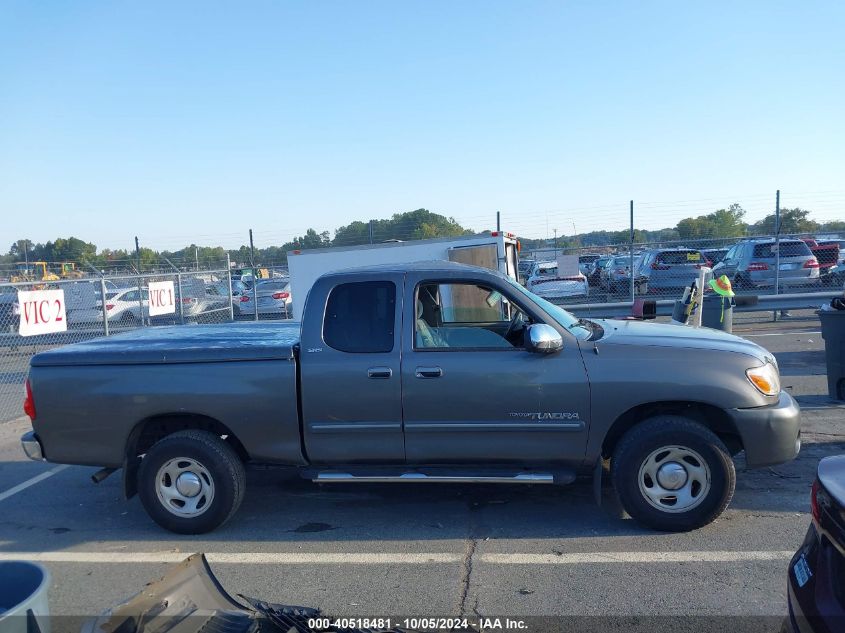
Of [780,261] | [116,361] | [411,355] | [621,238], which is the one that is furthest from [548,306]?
[621,238]

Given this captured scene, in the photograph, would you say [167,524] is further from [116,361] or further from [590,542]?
[590,542]

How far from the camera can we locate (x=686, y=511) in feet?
14.8

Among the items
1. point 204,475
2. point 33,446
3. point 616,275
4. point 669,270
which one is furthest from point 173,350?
point 616,275

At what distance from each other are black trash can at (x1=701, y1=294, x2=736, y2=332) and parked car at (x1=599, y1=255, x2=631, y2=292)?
964 centimetres

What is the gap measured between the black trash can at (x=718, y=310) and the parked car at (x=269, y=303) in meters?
11.2

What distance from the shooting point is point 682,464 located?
14.8 feet

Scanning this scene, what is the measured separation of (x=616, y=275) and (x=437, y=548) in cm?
1897

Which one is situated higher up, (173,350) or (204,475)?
(173,350)

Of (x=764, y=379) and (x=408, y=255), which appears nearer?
(x=764, y=379)

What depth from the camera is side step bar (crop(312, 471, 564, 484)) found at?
15.1ft

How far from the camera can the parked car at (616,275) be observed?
66.0ft

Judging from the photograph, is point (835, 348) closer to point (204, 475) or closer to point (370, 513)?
point (370, 513)

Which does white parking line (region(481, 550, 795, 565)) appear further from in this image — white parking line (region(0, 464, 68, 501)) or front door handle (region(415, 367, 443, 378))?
white parking line (region(0, 464, 68, 501))

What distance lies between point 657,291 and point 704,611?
16.0 meters
